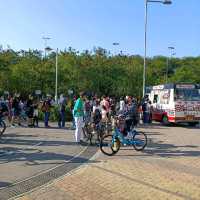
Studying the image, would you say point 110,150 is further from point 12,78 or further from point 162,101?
point 12,78

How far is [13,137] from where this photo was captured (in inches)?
759

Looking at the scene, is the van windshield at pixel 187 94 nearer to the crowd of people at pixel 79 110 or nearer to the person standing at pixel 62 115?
the crowd of people at pixel 79 110

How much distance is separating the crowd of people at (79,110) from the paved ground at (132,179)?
6.24ft

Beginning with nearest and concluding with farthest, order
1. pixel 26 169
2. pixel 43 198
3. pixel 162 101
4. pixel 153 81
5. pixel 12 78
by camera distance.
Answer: pixel 43 198, pixel 26 169, pixel 162 101, pixel 12 78, pixel 153 81

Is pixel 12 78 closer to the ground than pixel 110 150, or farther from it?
farther from it

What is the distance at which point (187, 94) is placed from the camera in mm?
28297

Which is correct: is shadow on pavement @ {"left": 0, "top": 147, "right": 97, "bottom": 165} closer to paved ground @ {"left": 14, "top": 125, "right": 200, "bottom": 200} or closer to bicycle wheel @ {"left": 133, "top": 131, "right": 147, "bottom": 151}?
paved ground @ {"left": 14, "top": 125, "right": 200, "bottom": 200}

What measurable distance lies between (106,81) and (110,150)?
38.7 m

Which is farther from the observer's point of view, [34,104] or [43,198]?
[34,104]

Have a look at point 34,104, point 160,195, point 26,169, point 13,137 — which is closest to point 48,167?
point 26,169

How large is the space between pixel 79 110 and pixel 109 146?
2.71 m

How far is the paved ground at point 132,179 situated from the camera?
30.9ft

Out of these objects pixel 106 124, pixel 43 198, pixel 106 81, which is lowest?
pixel 43 198

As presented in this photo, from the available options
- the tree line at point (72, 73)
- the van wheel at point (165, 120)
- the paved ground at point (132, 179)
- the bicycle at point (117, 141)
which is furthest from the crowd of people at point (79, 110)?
the tree line at point (72, 73)
